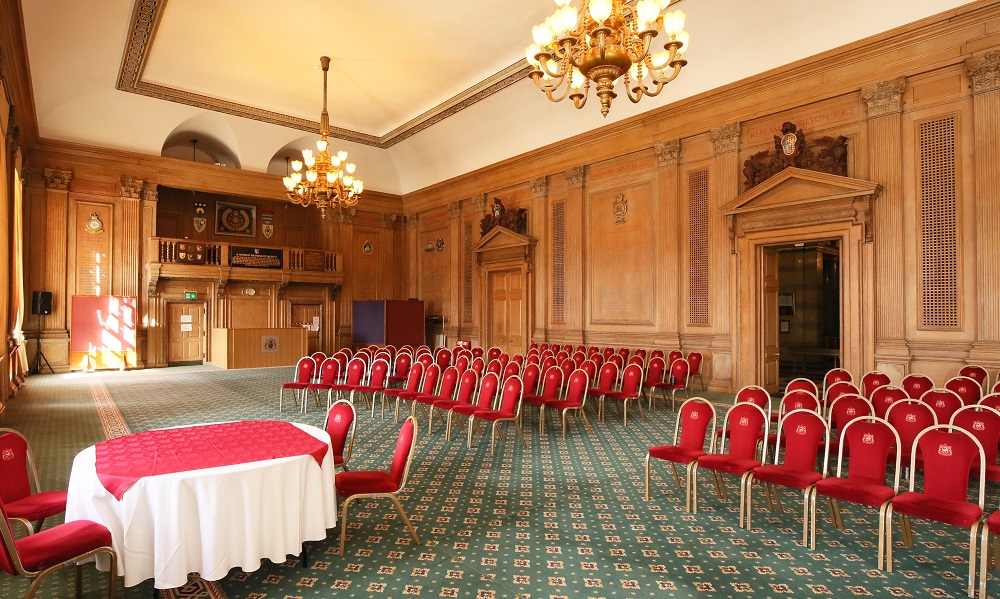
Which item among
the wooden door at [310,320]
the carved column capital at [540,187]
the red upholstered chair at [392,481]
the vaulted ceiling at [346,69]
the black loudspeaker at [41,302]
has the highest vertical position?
the vaulted ceiling at [346,69]

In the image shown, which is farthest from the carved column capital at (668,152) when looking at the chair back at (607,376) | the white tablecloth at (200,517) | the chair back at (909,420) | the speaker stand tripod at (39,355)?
the speaker stand tripod at (39,355)

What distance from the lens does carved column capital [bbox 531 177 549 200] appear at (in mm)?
13078

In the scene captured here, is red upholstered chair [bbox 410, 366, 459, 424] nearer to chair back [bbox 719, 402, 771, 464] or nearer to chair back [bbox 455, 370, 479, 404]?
chair back [bbox 455, 370, 479, 404]

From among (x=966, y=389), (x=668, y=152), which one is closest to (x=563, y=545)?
(x=966, y=389)

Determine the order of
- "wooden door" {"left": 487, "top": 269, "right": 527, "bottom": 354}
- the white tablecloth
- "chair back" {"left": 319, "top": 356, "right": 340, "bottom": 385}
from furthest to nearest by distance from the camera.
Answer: "wooden door" {"left": 487, "top": 269, "right": 527, "bottom": 354} < "chair back" {"left": 319, "top": 356, "right": 340, "bottom": 385} < the white tablecloth

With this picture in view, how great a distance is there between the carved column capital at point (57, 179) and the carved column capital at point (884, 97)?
16003mm

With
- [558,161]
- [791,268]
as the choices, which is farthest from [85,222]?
[791,268]

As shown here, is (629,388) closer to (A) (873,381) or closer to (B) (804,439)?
(A) (873,381)

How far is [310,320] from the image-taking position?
54.5 feet

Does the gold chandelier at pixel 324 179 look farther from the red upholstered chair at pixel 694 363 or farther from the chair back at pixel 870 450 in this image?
the chair back at pixel 870 450

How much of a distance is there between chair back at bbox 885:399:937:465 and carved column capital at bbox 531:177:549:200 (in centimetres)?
946

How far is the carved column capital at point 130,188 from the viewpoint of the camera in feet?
44.1

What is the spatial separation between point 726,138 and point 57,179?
47.3 feet

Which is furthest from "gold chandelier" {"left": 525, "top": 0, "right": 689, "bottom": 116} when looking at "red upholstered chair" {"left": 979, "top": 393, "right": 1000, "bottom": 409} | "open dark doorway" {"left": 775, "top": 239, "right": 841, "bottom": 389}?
"open dark doorway" {"left": 775, "top": 239, "right": 841, "bottom": 389}
